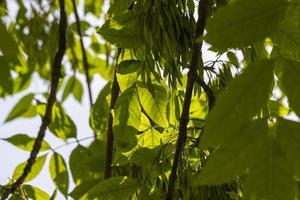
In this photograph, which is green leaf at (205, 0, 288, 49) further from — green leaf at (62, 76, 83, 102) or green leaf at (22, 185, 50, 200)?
green leaf at (62, 76, 83, 102)

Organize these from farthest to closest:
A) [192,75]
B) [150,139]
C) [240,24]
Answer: [150,139] → [192,75] → [240,24]

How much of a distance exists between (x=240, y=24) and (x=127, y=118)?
485 millimetres

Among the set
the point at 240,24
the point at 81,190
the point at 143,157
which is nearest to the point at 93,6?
the point at 81,190

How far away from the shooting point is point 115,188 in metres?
1.01

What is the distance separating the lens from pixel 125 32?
0.98 metres

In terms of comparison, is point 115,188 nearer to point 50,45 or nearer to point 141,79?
point 141,79

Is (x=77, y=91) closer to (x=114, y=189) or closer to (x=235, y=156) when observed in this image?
(x=114, y=189)

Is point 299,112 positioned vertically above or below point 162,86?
below

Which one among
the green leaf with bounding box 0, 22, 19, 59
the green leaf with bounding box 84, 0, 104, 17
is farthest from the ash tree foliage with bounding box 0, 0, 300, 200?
the green leaf with bounding box 84, 0, 104, 17

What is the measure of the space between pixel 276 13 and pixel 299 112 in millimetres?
113

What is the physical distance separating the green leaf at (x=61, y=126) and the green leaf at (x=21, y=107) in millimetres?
116

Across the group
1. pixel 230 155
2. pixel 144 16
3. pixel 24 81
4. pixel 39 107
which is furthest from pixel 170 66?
pixel 24 81

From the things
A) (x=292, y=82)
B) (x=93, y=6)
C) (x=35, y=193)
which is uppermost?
(x=93, y=6)

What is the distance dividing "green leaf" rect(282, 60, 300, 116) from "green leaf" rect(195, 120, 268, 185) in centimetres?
4
